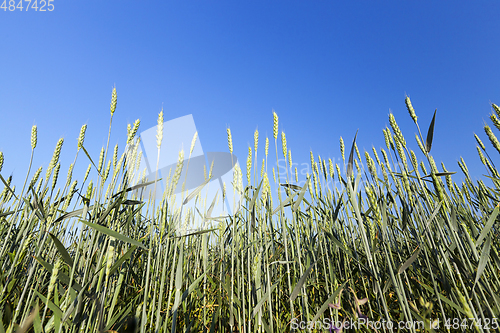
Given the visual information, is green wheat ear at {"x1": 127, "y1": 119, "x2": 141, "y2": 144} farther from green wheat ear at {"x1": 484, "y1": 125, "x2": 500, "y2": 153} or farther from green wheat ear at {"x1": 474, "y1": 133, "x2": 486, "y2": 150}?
green wheat ear at {"x1": 474, "y1": 133, "x2": 486, "y2": 150}

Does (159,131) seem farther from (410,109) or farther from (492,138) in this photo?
(492,138)

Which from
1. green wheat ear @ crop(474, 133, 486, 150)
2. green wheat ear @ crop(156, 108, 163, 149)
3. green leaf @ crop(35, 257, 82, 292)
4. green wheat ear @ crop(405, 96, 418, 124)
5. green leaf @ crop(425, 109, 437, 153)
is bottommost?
green leaf @ crop(35, 257, 82, 292)

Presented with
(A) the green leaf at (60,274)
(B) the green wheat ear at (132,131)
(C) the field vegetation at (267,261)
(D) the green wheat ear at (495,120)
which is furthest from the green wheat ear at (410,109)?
(A) the green leaf at (60,274)

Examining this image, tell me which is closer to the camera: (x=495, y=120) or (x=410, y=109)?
(x=410, y=109)

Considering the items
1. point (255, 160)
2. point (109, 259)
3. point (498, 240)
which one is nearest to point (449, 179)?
point (498, 240)

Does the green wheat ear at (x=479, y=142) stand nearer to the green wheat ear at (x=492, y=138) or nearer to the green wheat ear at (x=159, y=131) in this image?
the green wheat ear at (x=492, y=138)

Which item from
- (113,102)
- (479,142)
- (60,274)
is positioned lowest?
(60,274)

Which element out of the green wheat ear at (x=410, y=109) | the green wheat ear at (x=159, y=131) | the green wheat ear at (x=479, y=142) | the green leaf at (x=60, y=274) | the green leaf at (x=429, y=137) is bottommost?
the green leaf at (x=60, y=274)

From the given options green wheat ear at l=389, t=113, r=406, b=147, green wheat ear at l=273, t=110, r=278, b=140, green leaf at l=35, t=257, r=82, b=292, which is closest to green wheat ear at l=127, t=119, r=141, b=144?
green leaf at l=35, t=257, r=82, b=292

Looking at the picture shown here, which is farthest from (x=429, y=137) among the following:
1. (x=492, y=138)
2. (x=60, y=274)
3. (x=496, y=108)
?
(x=60, y=274)

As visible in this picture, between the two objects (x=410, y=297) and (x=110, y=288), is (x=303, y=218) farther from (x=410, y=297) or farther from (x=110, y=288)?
(x=110, y=288)

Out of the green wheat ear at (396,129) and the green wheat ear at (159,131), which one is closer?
the green wheat ear at (159,131)

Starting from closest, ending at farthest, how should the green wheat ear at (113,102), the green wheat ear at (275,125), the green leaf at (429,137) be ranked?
the green leaf at (429,137) → the green wheat ear at (113,102) → the green wheat ear at (275,125)

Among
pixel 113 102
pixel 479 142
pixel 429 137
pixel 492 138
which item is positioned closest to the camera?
pixel 429 137
